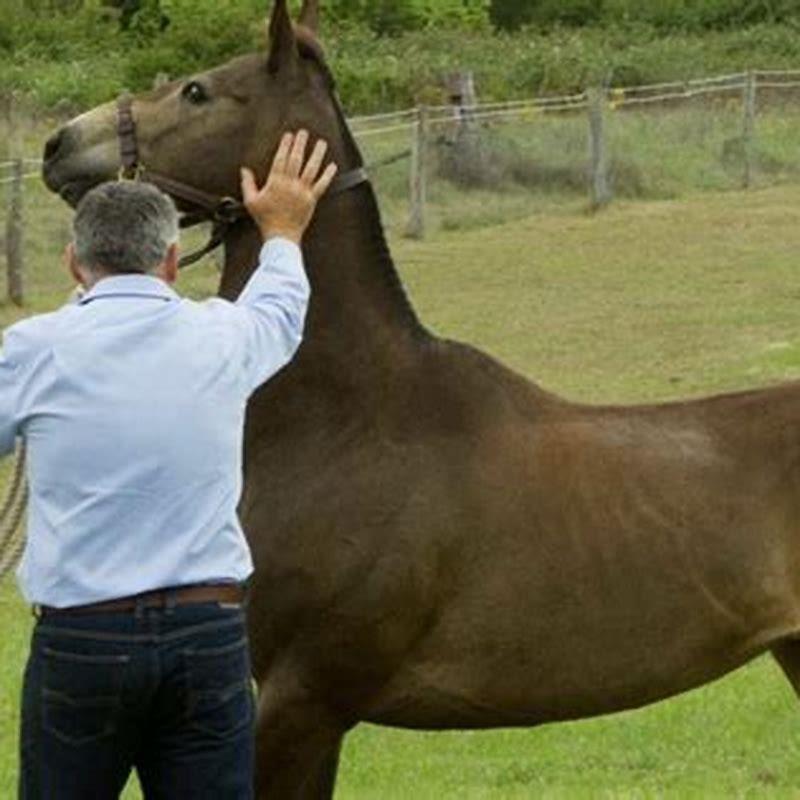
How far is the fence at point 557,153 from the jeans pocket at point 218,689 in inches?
907

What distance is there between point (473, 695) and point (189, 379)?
1.74m

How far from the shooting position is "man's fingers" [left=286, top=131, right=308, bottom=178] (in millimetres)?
5910

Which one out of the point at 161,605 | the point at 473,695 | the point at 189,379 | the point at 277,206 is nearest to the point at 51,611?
the point at 161,605

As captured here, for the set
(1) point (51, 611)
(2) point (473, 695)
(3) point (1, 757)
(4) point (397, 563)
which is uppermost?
(1) point (51, 611)

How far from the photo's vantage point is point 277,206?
5672mm

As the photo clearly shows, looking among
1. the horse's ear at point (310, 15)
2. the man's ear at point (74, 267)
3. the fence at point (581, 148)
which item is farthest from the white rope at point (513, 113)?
the man's ear at point (74, 267)

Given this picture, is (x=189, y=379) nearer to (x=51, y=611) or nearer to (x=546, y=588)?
(x=51, y=611)

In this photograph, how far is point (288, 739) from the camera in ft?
20.4

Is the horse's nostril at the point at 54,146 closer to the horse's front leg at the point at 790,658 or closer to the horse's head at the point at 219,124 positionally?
the horse's head at the point at 219,124

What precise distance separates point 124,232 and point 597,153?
90.1ft

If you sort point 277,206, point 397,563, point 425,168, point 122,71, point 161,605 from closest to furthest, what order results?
point 161,605, point 277,206, point 397,563, point 425,168, point 122,71

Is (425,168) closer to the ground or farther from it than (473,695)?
closer to the ground

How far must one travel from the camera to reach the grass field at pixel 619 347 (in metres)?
8.98

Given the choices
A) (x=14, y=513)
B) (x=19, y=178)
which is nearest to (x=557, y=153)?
(x=19, y=178)
